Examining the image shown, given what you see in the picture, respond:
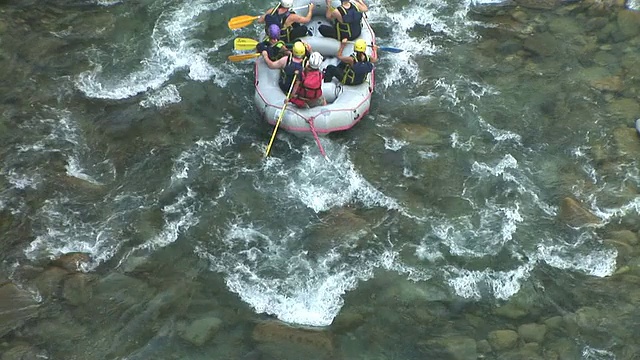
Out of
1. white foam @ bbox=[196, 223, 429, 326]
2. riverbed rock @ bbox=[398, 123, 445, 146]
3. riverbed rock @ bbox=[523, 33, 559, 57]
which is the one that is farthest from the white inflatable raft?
riverbed rock @ bbox=[523, 33, 559, 57]

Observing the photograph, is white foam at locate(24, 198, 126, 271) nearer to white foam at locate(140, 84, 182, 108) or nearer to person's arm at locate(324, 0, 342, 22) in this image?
white foam at locate(140, 84, 182, 108)

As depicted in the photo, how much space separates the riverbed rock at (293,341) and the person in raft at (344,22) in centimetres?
591

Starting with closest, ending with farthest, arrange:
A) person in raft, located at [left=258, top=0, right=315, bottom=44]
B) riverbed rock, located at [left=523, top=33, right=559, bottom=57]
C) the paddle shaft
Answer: the paddle shaft → person in raft, located at [left=258, top=0, right=315, bottom=44] → riverbed rock, located at [left=523, top=33, right=559, bottom=57]

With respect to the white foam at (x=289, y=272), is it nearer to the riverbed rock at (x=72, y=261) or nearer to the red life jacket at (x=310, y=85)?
the riverbed rock at (x=72, y=261)

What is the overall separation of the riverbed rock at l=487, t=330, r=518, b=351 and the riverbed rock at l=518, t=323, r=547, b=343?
4.5 inches

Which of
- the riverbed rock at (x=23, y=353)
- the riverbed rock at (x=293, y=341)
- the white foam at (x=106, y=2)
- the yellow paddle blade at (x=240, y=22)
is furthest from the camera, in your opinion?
the white foam at (x=106, y=2)

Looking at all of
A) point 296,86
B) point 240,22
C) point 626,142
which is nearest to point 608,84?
point 626,142

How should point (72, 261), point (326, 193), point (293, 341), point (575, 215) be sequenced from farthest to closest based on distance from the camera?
1. point (326, 193)
2. point (575, 215)
3. point (72, 261)
4. point (293, 341)

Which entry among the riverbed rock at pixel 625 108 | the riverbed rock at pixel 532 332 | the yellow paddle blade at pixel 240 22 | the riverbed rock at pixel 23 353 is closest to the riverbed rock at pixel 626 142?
the riverbed rock at pixel 625 108

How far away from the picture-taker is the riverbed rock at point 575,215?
9914 millimetres

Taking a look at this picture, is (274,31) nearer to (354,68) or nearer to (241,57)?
(241,57)

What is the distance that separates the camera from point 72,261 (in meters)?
9.05

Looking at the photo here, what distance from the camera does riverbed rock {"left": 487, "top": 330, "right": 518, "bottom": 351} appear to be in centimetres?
845

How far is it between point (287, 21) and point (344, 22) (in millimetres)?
1117
